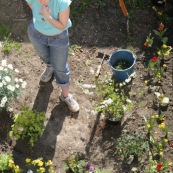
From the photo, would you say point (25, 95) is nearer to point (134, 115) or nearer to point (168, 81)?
point (134, 115)

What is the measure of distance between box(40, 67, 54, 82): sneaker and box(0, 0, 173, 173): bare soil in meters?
0.08

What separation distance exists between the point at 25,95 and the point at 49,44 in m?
1.08

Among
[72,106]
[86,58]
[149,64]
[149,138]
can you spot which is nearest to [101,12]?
[86,58]

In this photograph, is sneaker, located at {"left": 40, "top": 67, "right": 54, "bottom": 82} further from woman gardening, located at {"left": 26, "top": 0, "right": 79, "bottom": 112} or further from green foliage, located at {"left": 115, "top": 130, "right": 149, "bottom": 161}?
green foliage, located at {"left": 115, "top": 130, "right": 149, "bottom": 161}

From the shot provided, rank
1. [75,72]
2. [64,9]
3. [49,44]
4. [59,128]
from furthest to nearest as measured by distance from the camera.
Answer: [75,72], [59,128], [49,44], [64,9]

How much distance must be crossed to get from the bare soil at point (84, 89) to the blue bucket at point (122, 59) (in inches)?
6.1

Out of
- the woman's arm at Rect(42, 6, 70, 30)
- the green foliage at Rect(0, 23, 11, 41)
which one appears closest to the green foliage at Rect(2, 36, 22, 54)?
the green foliage at Rect(0, 23, 11, 41)

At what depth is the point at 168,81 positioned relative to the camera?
471 centimetres

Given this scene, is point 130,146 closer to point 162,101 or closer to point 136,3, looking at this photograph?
point 162,101

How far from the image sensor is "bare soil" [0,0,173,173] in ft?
14.1

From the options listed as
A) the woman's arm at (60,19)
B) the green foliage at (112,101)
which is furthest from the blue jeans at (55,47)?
the green foliage at (112,101)

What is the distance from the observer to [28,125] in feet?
13.7

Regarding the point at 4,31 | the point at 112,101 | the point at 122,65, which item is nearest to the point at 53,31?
the point at 112,101

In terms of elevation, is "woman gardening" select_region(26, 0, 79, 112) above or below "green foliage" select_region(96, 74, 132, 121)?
above
